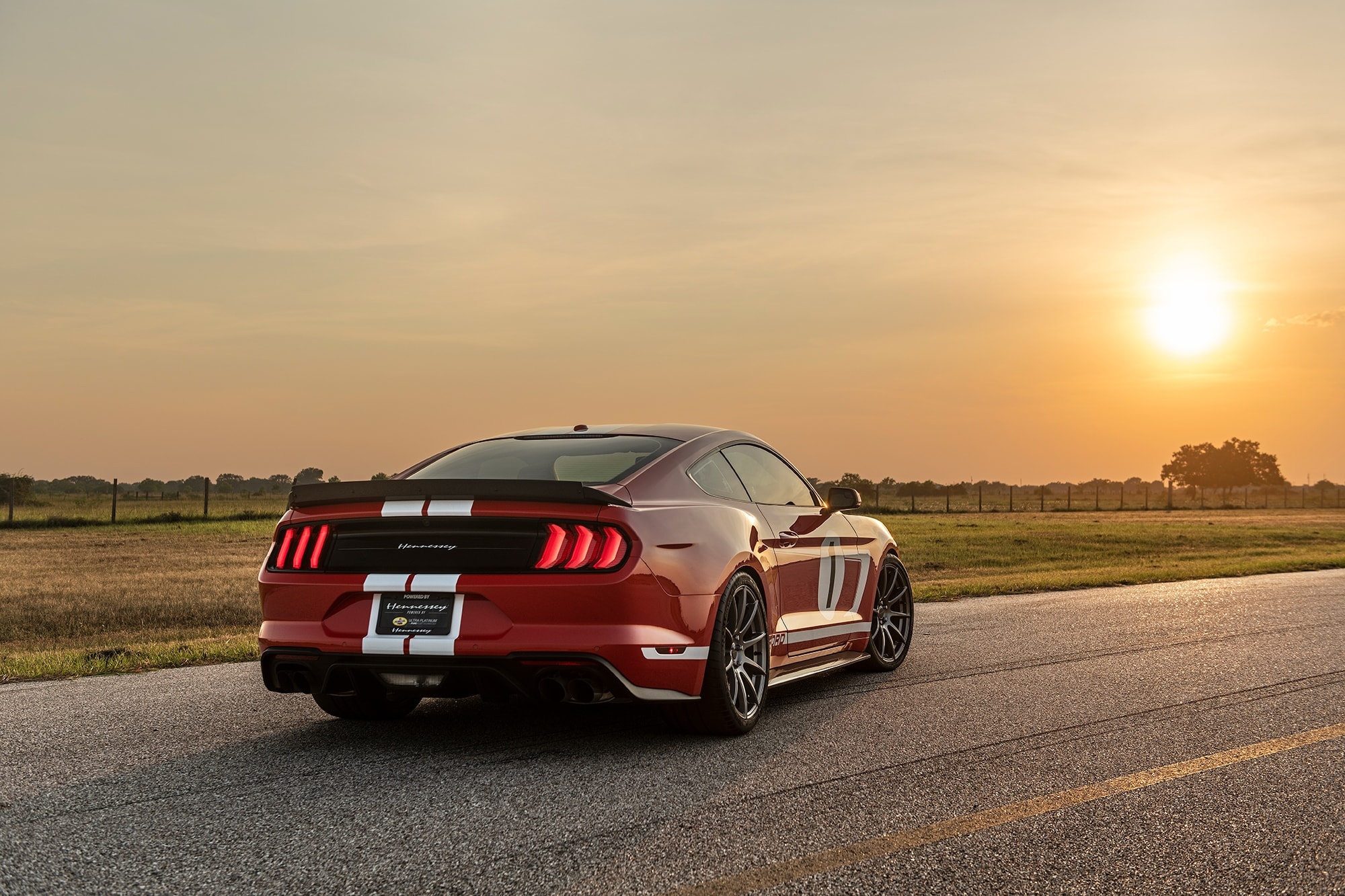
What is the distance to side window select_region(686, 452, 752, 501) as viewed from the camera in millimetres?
6047

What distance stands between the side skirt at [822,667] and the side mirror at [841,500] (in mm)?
872

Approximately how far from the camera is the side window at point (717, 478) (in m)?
6.05

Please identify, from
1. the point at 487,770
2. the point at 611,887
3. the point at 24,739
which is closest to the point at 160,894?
the point at 611,887

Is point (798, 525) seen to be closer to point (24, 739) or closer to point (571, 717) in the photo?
point (571, 717)

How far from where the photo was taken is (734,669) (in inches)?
228

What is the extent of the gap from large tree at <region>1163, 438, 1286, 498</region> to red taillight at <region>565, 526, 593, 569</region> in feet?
512

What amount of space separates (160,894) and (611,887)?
1277 millimetres

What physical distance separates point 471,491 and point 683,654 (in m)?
1.17

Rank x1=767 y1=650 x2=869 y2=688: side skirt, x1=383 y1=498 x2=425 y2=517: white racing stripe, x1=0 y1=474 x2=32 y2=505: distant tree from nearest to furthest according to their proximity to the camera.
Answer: x1=383 y1=498 x2=425 y2=517: white racing stripe, x1=767 y1=650 x2=869 y2=688: side skirt, x1=0 y1=474 x2=32 y2=505: distant tree

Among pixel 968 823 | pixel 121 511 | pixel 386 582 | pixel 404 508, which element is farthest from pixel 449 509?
pixel 121 511

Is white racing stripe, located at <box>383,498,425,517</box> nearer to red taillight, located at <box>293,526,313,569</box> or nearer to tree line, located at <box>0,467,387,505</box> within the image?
red taillight, located at <box>293,526,313,569</box>

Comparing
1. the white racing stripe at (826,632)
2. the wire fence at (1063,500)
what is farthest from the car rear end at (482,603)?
the wire fence at (1063,500)

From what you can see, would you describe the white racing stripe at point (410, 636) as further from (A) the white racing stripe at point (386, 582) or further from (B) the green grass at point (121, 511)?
(B) the green grass at point (121, 511)

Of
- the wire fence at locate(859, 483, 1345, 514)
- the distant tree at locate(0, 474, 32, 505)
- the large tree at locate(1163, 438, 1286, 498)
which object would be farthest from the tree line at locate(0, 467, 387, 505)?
the large tree at locate(1163, 438, 1286, 498)
